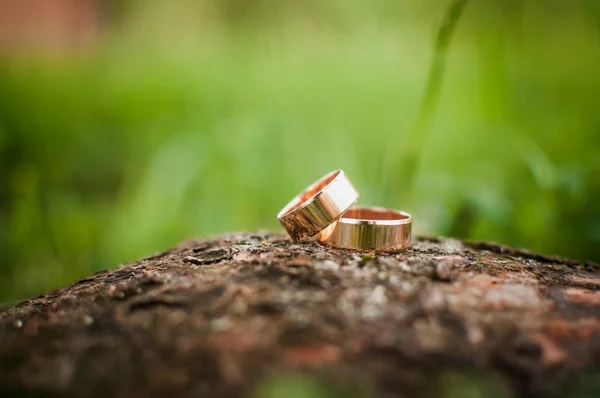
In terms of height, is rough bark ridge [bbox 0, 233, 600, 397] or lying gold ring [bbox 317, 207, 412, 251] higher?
lying gold ring [bbox 317, 207, 412, 251]

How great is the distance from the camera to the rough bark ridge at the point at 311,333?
39.2 inches

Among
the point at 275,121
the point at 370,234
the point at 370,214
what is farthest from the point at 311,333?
the point at 275,121

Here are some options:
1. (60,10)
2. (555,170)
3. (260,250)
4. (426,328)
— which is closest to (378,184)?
→ (555,170)

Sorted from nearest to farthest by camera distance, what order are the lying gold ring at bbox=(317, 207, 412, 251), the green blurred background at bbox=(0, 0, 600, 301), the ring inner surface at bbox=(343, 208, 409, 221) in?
1. the lying gold ring at bbox=(317, 207, 412, 251)
2. the ring inner surface at bbox=(343, 208, 409, 221)
3. the green blurred background at bbox=(0, 0, 600, 301)

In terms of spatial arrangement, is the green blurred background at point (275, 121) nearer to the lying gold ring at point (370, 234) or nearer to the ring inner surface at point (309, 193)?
the ring inner surface at point (309, 193)

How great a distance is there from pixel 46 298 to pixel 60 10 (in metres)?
2.87

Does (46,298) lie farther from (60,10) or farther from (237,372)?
(60,10)

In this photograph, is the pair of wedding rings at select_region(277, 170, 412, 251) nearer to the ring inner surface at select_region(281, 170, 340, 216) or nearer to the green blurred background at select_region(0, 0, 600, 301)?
the ring inner surface at select_region(281, 170, 340, 216)

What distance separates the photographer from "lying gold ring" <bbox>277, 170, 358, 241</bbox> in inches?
71.7

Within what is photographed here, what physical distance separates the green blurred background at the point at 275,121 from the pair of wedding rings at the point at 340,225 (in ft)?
2.68

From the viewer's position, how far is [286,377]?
99 cm

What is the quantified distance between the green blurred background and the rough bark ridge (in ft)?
4.26

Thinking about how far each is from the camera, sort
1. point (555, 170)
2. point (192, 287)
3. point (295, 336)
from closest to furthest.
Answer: point (295, 336), point (192, 287), point (555, 170)

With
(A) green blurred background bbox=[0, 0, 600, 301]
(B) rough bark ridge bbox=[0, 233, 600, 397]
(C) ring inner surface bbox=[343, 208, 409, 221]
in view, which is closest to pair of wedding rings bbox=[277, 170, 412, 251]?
(B) rough bark ridge bbox=[0, 233, 600, 397]
